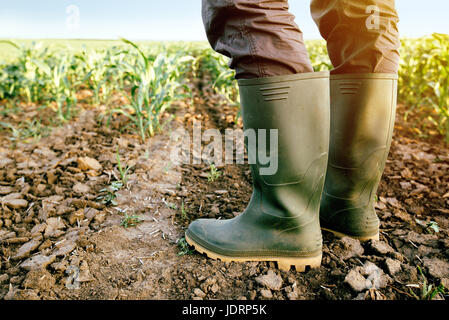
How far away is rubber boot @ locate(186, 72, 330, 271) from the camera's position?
879mm

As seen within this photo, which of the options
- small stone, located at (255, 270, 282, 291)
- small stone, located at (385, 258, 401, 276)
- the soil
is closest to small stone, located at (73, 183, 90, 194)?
the soil

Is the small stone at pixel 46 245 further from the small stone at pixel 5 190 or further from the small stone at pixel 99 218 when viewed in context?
the small stone at pixel 5 190

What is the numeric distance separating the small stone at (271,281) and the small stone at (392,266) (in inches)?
14.0

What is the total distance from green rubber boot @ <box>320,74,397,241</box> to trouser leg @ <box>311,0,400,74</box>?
4cm

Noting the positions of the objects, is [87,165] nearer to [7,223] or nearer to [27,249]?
[7,223]

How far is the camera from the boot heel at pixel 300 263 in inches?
40.3

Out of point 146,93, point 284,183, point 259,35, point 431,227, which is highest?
point 259,35

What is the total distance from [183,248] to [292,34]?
0.80 meters

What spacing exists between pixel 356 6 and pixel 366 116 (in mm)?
344

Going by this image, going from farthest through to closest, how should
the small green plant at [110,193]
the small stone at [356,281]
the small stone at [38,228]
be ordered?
the small green plant at [110,193], the small stone at [38,228], the small stone at [356,281]

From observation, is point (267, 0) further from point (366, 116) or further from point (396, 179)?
point (396, 179)

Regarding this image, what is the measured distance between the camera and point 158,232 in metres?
1.27

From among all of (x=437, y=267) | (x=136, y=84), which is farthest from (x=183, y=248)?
(x=136, y=84)

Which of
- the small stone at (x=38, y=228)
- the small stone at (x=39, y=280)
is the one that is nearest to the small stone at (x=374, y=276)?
the small stone at (x=39, y=280)
